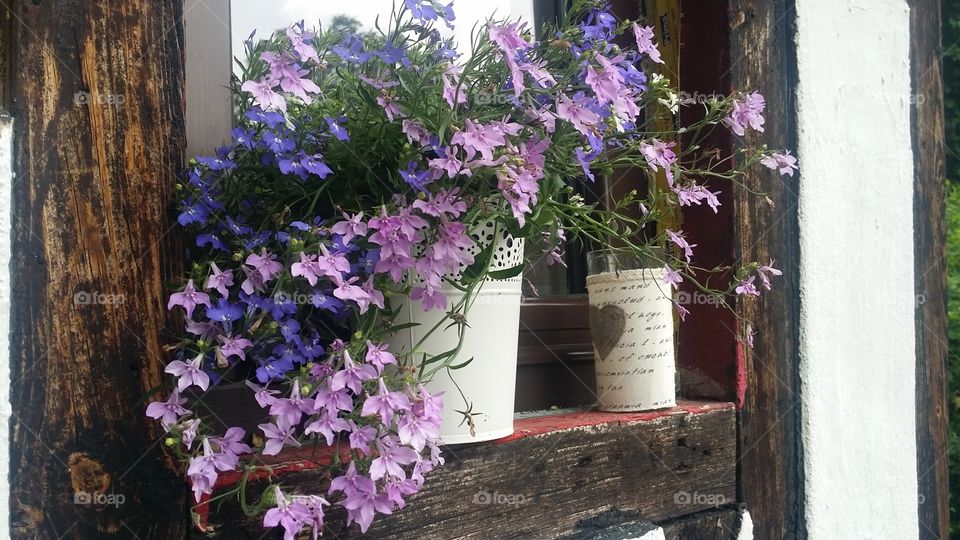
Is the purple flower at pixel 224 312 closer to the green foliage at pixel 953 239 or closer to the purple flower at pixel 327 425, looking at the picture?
the purple flower at pixel 327 425

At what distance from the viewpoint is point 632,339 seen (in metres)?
1.49

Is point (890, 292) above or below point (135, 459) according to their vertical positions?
above

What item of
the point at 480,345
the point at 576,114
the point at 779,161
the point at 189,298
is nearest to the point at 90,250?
the point at 189,298

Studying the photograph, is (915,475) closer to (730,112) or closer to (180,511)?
(730,112)

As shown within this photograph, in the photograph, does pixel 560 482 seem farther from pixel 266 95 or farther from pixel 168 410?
pixel 266 95

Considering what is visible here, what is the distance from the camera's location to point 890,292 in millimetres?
2000

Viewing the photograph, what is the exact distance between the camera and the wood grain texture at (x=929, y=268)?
2100 millimetres

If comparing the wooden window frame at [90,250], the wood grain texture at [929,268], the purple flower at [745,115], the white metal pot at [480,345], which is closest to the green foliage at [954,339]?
the wood grain texture at [929,268]

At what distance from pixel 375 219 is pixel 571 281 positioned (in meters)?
0.93

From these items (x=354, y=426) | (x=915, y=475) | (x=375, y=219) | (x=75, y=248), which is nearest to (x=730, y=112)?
(x=375, y=219)

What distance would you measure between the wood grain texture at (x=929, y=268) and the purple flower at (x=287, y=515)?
180 cm

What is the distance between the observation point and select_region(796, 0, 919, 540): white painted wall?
1.80m

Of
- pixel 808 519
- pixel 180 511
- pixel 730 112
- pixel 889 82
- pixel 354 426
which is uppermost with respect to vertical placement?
pixel 889 82

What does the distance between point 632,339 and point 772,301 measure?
17.0 inches
